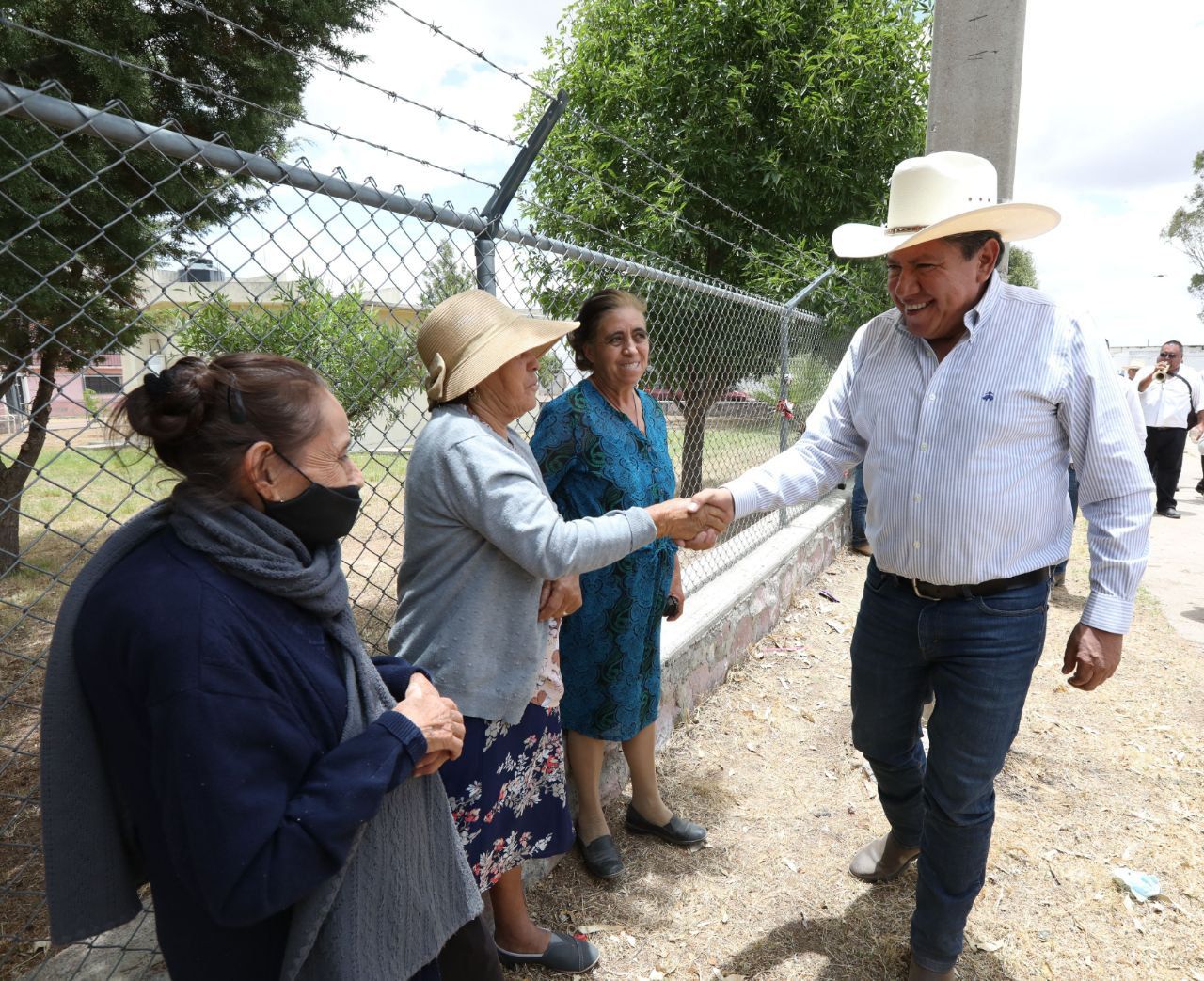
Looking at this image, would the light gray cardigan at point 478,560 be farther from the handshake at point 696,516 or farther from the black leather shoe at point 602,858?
the black leather shoe at point 602,858

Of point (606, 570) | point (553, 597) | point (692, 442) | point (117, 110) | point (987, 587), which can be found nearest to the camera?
point (553, 597)

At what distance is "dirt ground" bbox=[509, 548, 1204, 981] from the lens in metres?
2.63

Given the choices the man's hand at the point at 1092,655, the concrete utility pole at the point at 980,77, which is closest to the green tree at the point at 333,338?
the man's hand at the point at 1092,655

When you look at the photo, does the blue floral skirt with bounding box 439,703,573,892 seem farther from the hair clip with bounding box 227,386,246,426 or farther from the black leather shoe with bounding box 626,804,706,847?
the hair clip with bounding box 227,386,246,426

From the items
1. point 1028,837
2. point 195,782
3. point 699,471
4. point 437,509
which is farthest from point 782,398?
point 195,782

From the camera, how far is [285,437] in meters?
1.33

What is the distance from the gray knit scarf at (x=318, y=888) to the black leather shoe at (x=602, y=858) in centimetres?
146

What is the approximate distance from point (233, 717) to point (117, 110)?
3656mm

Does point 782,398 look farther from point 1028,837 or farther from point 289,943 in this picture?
point 289,943

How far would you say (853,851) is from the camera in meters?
3.17

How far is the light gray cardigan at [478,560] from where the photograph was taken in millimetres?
1912

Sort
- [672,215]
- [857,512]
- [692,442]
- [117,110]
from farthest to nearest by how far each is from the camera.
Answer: [857,512] < [692,442] < [672,215] < [117,110]

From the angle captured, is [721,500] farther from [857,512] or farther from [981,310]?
[857,512]

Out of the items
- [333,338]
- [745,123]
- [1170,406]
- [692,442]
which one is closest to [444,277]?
[333,338]
